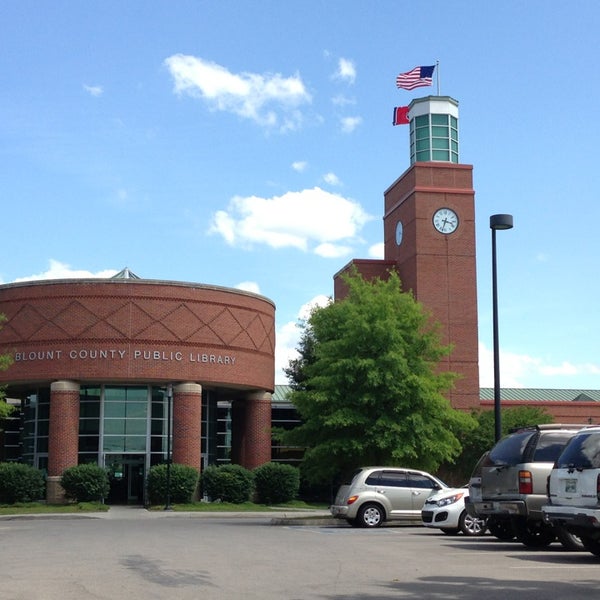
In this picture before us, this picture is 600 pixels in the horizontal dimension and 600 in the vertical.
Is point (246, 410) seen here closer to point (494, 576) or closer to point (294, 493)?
point (294, 493)

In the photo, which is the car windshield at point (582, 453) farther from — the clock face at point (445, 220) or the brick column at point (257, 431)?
the clock face at point (445, 220)

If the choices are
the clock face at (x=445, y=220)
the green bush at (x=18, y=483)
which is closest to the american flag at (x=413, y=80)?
the clock face at (x=445, y=220)

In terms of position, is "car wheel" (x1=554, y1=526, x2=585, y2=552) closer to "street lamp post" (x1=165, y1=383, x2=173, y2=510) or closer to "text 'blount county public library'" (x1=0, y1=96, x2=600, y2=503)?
"street lamp post" (x1=165, y1=383, x2=173, y2=510)

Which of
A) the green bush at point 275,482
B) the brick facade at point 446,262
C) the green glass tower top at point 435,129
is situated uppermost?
the green glass tower top at point 435,129

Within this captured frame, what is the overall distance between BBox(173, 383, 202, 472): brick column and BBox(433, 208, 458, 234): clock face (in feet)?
52.3

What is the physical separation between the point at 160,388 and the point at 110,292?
5.56 metres

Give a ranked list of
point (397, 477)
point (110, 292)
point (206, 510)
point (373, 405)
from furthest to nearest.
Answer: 1. point (110, 292)
2. point (206, 510)
3. point (373, 405)
4. point (397, 477)

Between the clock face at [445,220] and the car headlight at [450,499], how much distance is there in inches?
1256

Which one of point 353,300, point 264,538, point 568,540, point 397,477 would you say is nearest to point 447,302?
point 353,300

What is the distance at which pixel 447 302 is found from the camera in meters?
50.2

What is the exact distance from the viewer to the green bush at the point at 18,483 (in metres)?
41.0

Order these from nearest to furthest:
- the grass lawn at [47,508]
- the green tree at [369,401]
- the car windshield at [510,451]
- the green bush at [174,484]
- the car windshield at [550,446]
Answer: the car windshield at [550,446] < the car windshield at [510,451] < the green tree at [369,401] < the grass lawn at [47,508] < the green bush at [174,484]

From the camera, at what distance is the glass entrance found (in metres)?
44.9

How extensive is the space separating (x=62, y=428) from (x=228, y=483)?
7776 mm
